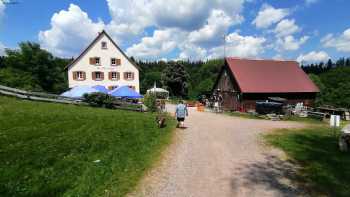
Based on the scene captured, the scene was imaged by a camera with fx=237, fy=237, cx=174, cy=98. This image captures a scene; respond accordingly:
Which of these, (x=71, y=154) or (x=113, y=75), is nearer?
(x=71, y=154)

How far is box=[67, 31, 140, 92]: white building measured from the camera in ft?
116

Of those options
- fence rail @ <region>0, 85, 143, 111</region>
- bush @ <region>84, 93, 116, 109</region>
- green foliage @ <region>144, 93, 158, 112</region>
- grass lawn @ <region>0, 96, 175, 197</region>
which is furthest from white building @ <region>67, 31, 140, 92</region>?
grass lawn @ <region>0, 96, 175, 197</region>

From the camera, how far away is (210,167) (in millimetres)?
7715

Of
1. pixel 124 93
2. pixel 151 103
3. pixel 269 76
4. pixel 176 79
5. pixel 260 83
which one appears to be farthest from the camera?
pixel 176 79

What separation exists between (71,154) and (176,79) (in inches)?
2098

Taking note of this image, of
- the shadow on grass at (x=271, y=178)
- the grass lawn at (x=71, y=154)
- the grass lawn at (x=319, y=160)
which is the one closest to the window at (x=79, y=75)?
the grass lawn at (x=71, y=154)

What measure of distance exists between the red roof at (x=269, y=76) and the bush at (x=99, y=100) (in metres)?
15.1

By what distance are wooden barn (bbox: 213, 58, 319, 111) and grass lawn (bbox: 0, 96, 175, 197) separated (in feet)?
58.5

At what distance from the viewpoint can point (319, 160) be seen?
8.60 m

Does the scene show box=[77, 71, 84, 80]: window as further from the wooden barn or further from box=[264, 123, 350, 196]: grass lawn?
box=[264, 123, 350, 196]: grass lawn

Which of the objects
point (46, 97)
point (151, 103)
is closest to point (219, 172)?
point (151, 103)

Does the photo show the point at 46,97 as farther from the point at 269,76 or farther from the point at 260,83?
the point at 269,76

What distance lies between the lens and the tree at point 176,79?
6078cm

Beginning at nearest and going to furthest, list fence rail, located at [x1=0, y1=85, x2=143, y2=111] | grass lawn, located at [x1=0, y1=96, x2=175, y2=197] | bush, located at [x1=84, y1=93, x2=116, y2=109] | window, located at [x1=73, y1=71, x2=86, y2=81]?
1. grass lawn, located at [x1=0, y1=96, x2=175, y2=197]
2. fence rail, located at [x1=0, y1=85, x2=143, y2=111]
3. bush, located at [x1=84, y1=93, x2=116, y2=109]
4. window, located at [x1=73, y1=71, x2=86, y2=81]
